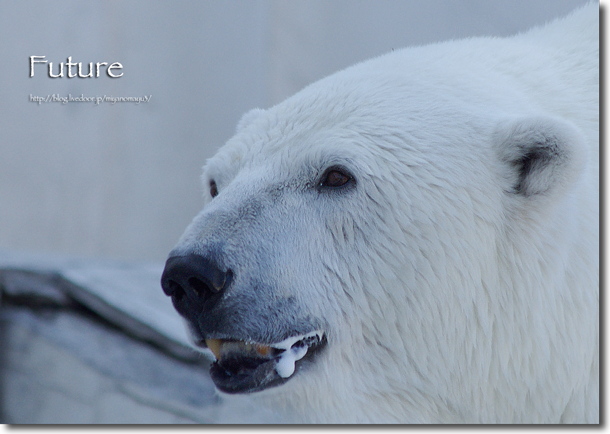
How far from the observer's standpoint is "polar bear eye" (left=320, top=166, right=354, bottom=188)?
132 centimetres

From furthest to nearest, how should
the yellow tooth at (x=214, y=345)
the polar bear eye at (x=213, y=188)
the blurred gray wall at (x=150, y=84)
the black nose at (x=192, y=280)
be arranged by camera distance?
1. the blurred gray wall at (x=150, y=84)
2. the polar bear eye at (x=213, y=188)
3. the yellow tooth at (x=214, y=345)
4. the black nose at (x=192, y=280)

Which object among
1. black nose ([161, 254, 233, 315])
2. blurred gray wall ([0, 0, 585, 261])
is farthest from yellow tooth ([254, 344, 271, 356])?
blurred gray wall ([0, 0, 585, 261])

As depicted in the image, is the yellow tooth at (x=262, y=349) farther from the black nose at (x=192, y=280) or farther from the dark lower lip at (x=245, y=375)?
the black nose at (x=192, y=280)

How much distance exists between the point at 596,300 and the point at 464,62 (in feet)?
2.01

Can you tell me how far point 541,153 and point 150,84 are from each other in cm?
317

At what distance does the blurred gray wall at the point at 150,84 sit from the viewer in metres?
3.41

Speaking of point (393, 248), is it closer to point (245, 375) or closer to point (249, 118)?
point (245, 375)

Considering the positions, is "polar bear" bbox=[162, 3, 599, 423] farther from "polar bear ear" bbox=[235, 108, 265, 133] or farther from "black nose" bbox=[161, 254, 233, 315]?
"polar bear ear" bbox=[235, 108, 265, 133]

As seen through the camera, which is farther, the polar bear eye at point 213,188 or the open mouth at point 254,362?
the polar bear eye at point 213,188

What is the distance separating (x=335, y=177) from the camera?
1.32m

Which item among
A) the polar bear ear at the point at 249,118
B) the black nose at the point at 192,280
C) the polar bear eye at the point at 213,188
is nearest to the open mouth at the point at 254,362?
the black nose at the point at 192,280

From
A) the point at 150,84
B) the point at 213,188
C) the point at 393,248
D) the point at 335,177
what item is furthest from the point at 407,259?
the point at 150,84

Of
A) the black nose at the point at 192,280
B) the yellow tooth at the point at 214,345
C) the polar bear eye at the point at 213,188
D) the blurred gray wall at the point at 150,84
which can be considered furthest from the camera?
the blurred gray wall at the point at 150,84

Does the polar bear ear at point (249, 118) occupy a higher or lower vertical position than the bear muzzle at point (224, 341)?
higher
